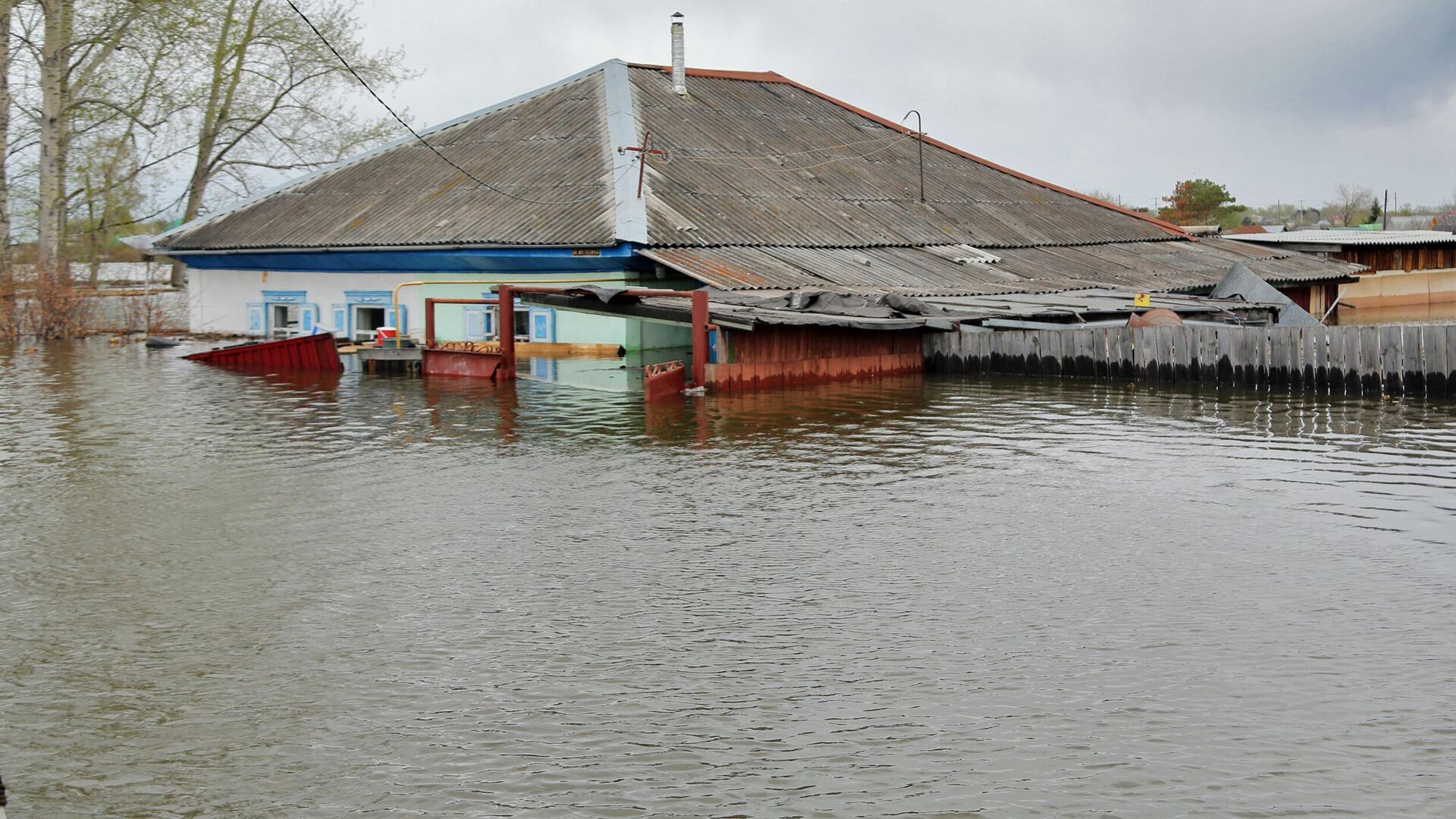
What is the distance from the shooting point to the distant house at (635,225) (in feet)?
100

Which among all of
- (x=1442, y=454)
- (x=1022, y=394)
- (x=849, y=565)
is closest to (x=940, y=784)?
(x=849, y=565)

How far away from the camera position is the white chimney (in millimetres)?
40000

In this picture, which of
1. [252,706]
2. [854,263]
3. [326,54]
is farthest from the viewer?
[326,54]

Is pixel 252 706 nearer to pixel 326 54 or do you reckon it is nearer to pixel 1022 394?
pixel 1022 394

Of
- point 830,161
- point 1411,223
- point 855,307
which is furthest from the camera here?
point 1411,223

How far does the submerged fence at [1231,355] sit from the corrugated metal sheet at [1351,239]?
107 ft

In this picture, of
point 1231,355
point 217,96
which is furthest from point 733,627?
point 217,96

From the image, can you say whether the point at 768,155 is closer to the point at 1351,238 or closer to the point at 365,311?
the point at 365,311

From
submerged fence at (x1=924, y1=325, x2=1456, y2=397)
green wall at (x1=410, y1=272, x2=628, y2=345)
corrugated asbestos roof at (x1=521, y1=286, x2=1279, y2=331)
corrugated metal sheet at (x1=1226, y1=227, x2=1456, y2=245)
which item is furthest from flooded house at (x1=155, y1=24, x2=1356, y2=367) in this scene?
corrugated metal sheet at (x1=1226, y1=227, x2=1456, y2=245)

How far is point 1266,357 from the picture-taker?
2453cm

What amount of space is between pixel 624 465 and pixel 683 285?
15141 millimetres

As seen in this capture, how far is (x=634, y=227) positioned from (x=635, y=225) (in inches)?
3.5

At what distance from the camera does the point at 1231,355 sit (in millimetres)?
24844

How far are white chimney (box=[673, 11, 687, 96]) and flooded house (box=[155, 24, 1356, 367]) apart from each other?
69mm
